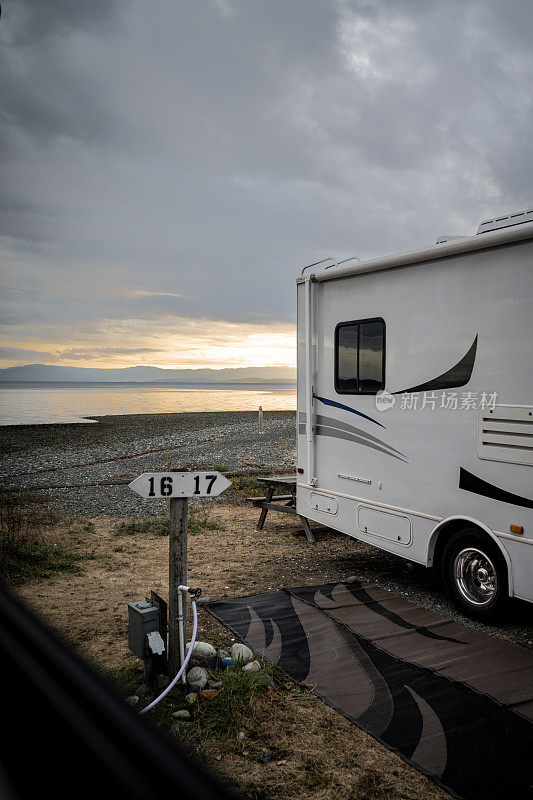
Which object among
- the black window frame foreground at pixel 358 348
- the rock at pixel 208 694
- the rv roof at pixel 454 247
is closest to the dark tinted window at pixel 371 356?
the black window frame foreground at pixel 358 348

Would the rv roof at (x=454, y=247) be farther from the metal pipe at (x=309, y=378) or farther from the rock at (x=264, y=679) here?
the rock at (x=264, y=679)

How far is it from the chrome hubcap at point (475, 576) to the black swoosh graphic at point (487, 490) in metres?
0.51

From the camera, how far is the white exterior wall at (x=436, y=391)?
15.2 ft

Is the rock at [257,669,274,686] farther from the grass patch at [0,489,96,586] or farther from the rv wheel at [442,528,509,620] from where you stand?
the grass patch at [0,489,96,586]

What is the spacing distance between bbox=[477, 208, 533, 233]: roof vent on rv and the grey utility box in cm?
396

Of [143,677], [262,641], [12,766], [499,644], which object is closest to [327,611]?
[262,641]

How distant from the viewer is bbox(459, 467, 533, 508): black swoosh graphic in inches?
179

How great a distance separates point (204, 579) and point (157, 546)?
59.8 inches

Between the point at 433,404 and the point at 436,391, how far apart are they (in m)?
0.12

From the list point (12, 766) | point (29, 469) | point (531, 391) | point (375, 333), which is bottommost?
point (29, 469)

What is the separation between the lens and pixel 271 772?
9.99 feet

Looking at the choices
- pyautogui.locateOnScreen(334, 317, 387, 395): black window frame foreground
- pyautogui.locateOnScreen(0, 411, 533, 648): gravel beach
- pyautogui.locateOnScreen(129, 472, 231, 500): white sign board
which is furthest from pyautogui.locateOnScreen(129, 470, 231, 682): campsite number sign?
pyautogui.locateOnScreen(0, 411, 533, 648): gravel beach

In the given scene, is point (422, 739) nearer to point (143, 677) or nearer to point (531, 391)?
point (143, 677)

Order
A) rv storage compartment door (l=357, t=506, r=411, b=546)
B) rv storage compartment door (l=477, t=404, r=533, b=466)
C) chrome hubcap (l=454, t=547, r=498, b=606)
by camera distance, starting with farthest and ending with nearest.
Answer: rv storage compartment door (l=357, t=506, r=411, b=546) < chrome hubcap (l=454, t=547, r=498, b=606) < rv storage compartment door (l=477, t=404, r=533, b=466)
